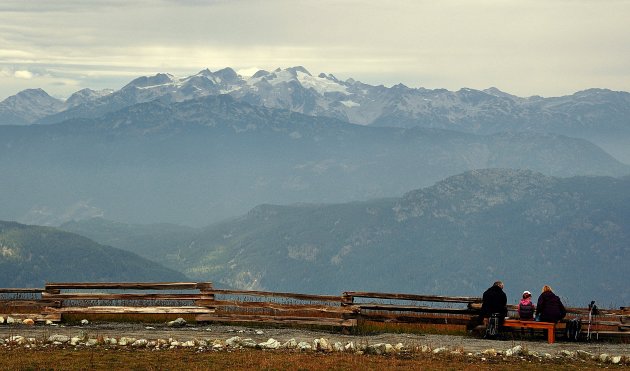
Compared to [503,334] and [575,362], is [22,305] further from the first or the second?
[575,362]

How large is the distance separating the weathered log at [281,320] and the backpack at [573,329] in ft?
28.2

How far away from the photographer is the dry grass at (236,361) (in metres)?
30.4

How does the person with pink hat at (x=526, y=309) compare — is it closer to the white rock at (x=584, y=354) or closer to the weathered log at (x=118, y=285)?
the white rock at (x=584, y=354)

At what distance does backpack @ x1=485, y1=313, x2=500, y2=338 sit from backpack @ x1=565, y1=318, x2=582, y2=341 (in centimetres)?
279

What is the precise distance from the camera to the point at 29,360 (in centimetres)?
3075

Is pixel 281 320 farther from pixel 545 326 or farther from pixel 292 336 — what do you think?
pixel 545 326

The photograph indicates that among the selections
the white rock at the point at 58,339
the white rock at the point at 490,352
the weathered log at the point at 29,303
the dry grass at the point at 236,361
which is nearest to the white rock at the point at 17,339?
the white rock at the point at 58,339

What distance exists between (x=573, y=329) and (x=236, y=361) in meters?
14.7

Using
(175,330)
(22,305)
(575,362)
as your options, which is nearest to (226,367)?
(175,330)

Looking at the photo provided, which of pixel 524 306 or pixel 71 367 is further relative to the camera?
pixel 524 306

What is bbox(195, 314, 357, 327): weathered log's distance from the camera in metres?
39.8

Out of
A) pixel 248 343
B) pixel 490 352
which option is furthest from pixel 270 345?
pixel 490 352

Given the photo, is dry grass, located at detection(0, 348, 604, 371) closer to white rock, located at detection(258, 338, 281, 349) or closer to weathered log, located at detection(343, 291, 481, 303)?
white rock, located at detection(258, 338, 281, 349)

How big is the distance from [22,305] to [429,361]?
19.8 m
